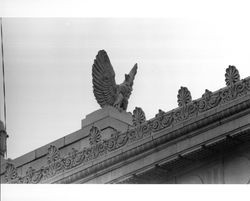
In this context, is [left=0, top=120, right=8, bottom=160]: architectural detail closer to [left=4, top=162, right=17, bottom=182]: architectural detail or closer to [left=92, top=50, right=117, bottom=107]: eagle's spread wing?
[left=4, top=162, right=17, bottom=182]: architectural detail

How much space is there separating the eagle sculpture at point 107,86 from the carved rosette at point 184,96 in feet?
15.3

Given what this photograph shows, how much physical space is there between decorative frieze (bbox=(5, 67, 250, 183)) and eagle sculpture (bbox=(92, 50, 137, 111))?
7.34 feet

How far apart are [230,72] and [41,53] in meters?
6.94

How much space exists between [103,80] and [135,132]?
416 cm

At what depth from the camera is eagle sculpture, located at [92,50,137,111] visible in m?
35.7

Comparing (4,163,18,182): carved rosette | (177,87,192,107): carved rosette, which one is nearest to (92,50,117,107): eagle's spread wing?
(4,163,18,182): carved rosette

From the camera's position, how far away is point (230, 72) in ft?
99.2

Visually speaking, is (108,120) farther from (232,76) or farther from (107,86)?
(232,76)

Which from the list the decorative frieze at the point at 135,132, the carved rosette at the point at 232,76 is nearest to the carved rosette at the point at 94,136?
the decorative frieze at the point at 135,132

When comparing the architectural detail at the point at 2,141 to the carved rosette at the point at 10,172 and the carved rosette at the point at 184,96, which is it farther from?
the carved rosette at the point at 184,96

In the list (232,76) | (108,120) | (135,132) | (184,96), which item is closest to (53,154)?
(108,120)

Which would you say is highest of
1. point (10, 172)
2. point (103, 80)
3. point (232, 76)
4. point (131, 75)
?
point (131, 75)

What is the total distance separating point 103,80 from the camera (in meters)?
35.9
